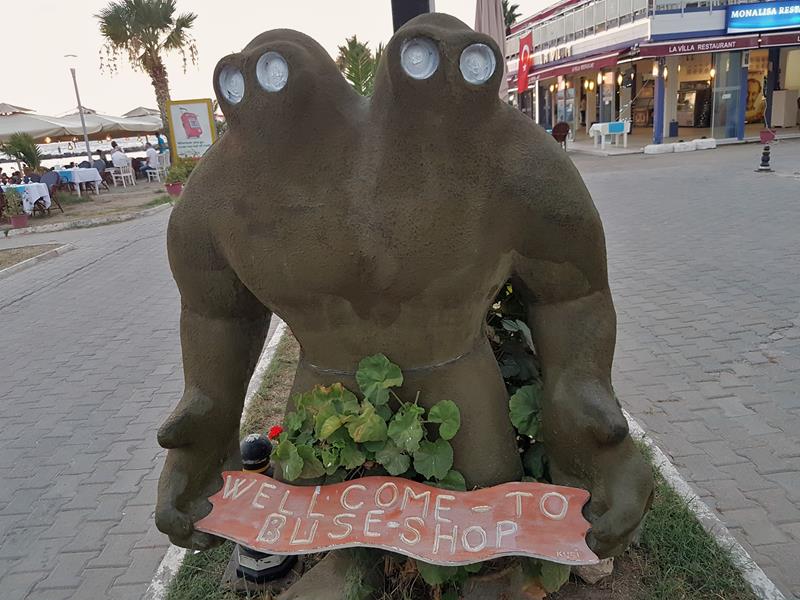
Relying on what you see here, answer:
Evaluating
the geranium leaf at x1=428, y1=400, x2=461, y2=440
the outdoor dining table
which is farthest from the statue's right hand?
the outdoor dining table

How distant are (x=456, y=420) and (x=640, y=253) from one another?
6.97 meters

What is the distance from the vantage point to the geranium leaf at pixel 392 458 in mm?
1810

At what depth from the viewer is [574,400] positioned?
1795 millimetres

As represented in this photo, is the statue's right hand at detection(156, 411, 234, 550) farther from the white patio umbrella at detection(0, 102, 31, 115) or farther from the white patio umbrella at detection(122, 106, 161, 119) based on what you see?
the white patio umbrella at detection(122, 106, 161, 119)

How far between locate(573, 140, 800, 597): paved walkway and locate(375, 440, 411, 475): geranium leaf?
1.80 metres

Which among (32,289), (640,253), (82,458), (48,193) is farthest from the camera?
(48,193)

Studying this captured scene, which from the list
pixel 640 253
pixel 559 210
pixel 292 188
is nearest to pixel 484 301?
pixel 559 210

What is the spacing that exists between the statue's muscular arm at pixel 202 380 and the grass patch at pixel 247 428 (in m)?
0.82

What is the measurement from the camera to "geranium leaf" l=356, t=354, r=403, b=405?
1.76 meters

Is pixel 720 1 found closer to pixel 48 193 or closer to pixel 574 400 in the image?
pixel 48 193

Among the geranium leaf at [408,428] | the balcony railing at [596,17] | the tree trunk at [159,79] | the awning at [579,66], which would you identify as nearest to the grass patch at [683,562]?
the geranium leaf at [408,428]

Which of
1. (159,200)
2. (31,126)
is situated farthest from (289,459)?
(31,126)

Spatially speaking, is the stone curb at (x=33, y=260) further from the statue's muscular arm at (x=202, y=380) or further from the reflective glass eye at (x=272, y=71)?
the reflective glass eye at (x=272, y=71)

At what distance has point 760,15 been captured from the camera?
20.3 meters
